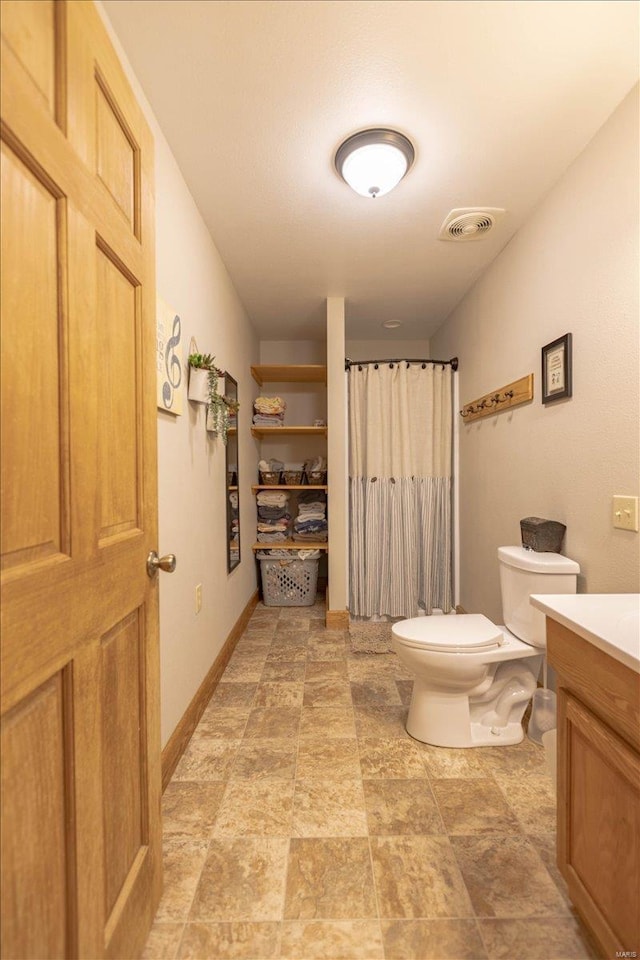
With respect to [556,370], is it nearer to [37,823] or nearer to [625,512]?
[625,512]

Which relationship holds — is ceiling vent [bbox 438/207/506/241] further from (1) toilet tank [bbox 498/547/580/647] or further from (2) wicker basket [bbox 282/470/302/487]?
(2) wicker basket [bbox 282/470/302/487]

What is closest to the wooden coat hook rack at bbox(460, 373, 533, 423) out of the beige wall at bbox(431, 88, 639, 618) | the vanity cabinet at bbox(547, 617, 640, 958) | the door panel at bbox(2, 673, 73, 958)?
the beige wall at bbox(431, 88, 639, 618)

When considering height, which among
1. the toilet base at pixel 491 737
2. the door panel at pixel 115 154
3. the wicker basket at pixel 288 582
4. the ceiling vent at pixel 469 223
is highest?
the ceiling vent at pixel 469 223

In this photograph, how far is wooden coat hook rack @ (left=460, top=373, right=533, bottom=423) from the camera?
2.15 metres

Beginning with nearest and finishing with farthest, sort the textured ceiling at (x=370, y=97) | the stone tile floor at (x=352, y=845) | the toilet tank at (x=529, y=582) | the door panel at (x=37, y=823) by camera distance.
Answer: the door panel at (x=37, y=823) → the stone tile floor at (x=352, y=845) → the textured ceiling at (x=370, y=97) → the toilet tank at (x=529, y=582)

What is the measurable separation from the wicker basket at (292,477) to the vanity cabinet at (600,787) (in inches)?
108

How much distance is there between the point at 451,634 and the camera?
183cm

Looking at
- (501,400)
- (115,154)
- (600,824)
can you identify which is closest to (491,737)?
(600,824)

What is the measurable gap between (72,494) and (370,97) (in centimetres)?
156

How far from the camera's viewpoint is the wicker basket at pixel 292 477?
3729 millimetres

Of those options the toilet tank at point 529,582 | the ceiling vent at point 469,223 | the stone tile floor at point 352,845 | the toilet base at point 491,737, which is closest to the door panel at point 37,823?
the stone tile floor at point 352,845

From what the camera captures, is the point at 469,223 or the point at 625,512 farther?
the point at 469,223

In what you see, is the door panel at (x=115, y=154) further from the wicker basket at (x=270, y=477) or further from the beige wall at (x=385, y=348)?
the beige wall at (x=385, y=348)

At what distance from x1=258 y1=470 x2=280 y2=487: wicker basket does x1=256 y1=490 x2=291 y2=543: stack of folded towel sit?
0.26 ft
